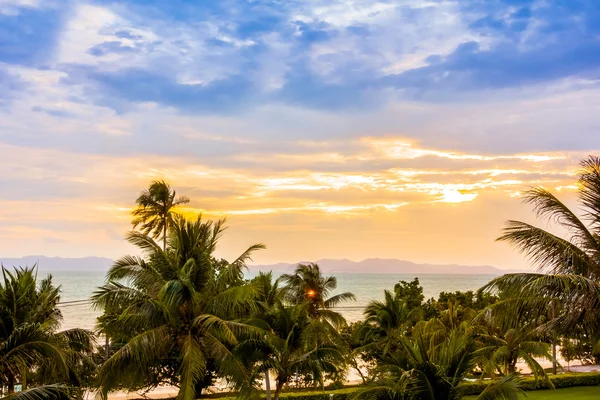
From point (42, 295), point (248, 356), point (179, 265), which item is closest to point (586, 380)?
point (248, 356)

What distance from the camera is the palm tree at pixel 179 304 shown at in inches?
570

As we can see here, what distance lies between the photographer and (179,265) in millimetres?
15914

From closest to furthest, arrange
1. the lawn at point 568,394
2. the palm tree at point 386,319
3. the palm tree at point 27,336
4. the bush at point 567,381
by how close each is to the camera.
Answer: the palm tree at point 27,336 → the lawn at point 568,394 → the bush at point 567,381 → the palm tree at point 386,319

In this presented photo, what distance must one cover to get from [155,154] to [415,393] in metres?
20.6

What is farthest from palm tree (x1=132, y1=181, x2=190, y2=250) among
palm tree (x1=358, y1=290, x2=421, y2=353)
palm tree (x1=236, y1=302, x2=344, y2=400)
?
palm tree (x1=236, y1=302, x2=344, y2=400)

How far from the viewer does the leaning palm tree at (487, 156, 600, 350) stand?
11375 millimetres

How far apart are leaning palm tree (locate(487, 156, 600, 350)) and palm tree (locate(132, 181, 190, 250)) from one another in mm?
23188

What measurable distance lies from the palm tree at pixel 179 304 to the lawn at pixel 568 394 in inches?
435

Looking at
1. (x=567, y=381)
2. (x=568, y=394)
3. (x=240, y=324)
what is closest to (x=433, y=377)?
(x=240, y=324)

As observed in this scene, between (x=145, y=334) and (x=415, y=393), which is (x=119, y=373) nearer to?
(x=145, y=334)

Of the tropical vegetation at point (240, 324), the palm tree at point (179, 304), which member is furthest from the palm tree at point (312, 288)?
the palm tree at point (179, 304)

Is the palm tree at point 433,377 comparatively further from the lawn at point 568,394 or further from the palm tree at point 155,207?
the palm tree at point 155,207

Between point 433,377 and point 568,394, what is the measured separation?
56.0 ft

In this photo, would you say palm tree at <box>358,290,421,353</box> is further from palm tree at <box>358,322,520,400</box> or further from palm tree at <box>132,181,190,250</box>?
palm tree at <box>358,322,520,400</box>
